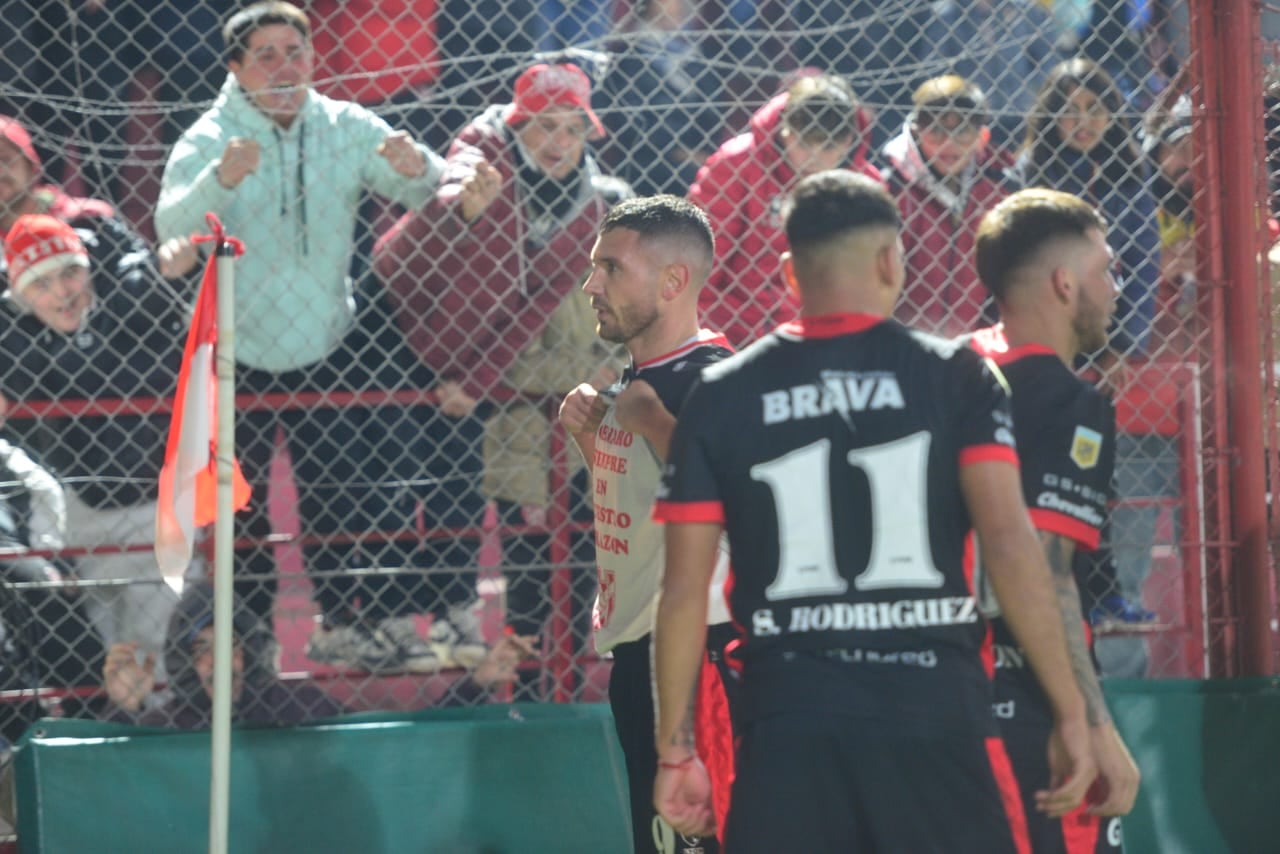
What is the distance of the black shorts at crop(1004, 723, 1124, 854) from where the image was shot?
2756 millimetres

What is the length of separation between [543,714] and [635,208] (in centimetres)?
194

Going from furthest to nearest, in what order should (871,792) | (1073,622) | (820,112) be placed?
(820,112) < (1073,622) < (871,792)

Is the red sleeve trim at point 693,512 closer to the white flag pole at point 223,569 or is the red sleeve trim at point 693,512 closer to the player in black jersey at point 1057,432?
the player in black jersey at point 1057,432

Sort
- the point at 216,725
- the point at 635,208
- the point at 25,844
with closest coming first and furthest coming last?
the point at 635,208, the point at 216,725, the point at 25,844

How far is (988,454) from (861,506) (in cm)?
24

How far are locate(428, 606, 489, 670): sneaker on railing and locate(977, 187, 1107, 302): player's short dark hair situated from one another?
2553mm

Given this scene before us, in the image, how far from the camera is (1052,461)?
281 centimetres

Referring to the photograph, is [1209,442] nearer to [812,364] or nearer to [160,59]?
[812,364]

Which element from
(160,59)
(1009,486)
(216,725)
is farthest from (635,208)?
(160,59)

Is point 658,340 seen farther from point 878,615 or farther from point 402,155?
point 402,155

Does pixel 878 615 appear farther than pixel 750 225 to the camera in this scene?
No

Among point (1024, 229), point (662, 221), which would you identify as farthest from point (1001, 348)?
point (662, 221)

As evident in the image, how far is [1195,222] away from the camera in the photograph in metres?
4.96

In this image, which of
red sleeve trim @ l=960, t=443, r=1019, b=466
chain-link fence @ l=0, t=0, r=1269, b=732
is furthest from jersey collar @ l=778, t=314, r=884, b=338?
chain-link fence @ l=0, t=0, r=1269, b=732
